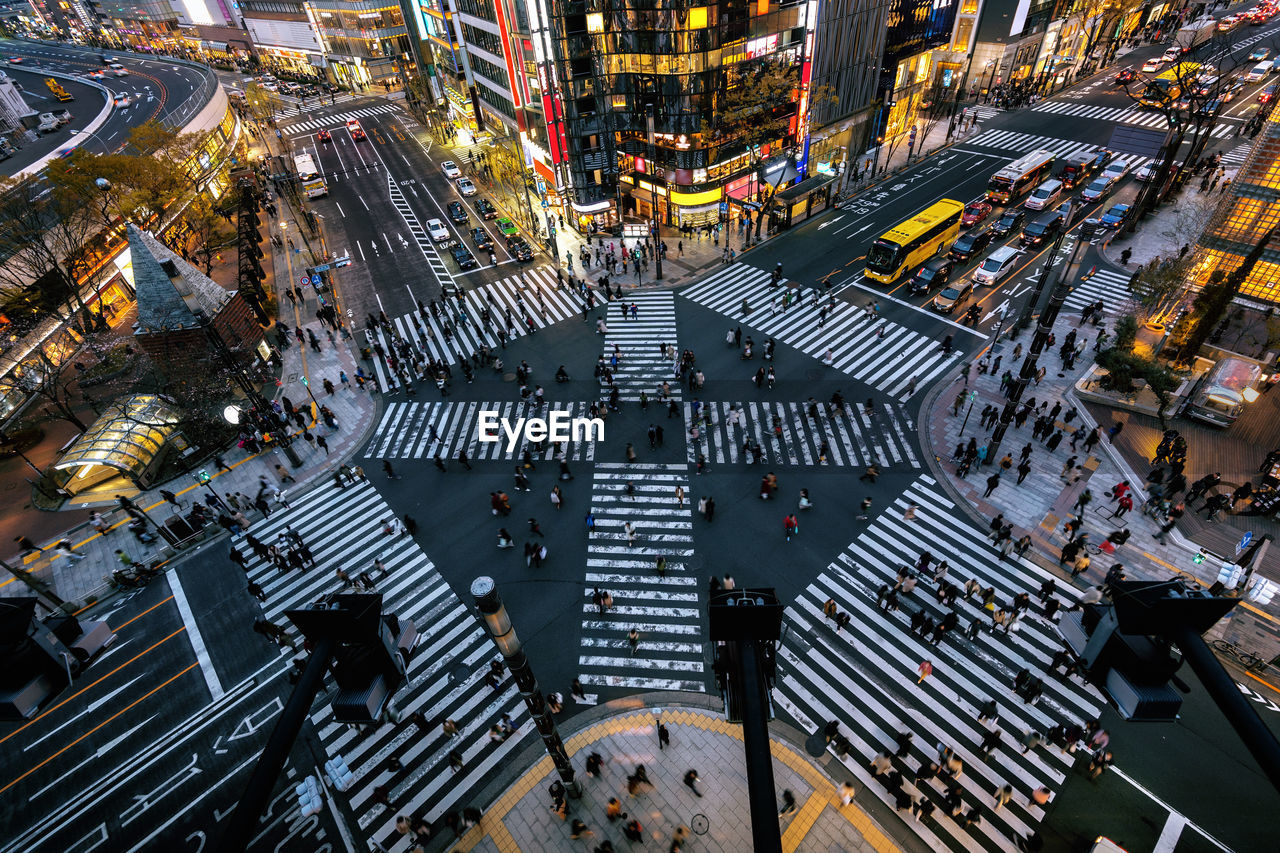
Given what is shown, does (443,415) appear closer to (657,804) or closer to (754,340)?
(754,340)

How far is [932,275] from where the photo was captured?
4025cm

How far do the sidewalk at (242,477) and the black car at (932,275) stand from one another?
38719 millimetres

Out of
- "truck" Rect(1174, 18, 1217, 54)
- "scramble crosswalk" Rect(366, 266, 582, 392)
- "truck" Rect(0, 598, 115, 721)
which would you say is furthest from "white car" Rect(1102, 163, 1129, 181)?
"truck" Rect(0, 598, 115, 721)

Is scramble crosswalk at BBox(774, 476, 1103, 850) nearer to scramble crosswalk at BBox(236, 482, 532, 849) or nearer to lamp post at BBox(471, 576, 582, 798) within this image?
lamp post at BBox(471, 576, 582, 798)

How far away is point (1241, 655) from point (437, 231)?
59439 mm

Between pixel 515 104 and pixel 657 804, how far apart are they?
5415 centimetres

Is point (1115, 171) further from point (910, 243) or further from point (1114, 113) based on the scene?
point (1114, 113)

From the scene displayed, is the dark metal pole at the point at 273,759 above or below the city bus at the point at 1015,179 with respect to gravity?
above


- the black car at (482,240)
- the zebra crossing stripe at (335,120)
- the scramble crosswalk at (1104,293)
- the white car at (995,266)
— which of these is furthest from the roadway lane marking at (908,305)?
the zebra crossing stripe at (335,120)

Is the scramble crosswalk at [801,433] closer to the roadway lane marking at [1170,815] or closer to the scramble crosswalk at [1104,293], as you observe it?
the roadway lane marking at [1170,815]

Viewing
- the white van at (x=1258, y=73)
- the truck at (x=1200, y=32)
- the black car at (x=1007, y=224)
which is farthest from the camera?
the truck at (x=1200, y=32)

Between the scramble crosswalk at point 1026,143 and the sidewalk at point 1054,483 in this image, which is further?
the scramble crosswalk at point 1026,143

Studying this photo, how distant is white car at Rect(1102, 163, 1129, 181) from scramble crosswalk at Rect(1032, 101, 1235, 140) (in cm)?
1789

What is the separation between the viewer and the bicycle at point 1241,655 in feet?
63.5
